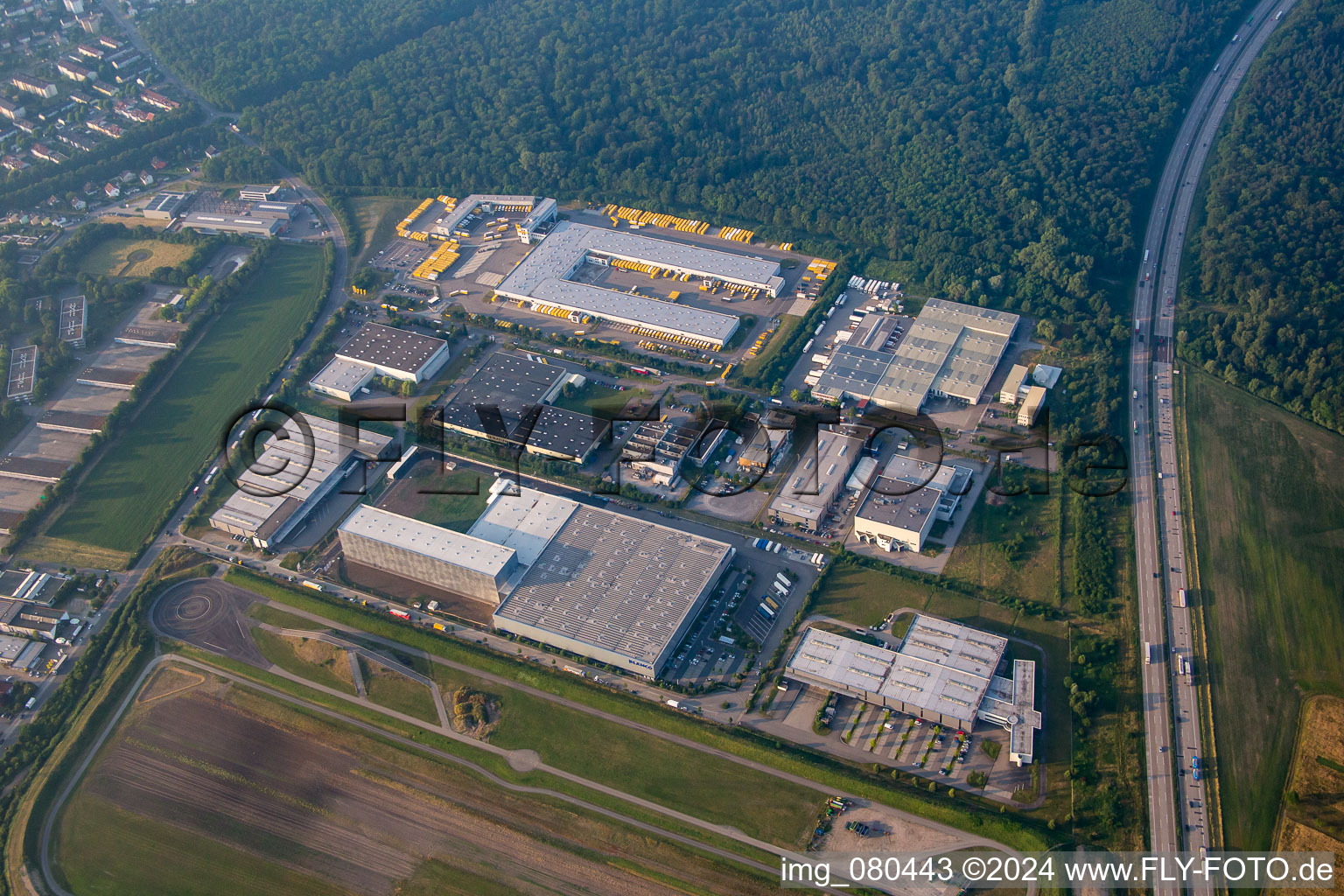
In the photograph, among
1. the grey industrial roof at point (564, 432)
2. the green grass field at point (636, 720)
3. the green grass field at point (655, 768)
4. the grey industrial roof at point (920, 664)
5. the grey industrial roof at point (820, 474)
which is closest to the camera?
the green grass field at point (636, 720)

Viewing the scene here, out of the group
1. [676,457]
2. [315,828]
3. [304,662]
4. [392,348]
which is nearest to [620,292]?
[392,348]

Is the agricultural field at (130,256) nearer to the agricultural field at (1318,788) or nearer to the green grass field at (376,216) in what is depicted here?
the green grass field at (376,216)

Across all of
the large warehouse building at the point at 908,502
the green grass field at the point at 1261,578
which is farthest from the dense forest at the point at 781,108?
the large warehouse building at the point at 908,502

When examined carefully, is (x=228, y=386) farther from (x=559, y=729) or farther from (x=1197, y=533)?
(x=1197, y=533)

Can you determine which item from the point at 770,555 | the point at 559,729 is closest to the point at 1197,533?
the point at 770,555

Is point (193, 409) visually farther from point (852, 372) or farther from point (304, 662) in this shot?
point (852, 372)

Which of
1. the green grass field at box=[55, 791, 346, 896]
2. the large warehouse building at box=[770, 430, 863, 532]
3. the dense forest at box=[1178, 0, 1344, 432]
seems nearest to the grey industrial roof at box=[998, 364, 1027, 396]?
the large warehouse building at box=[770, 430, 863, 532]
